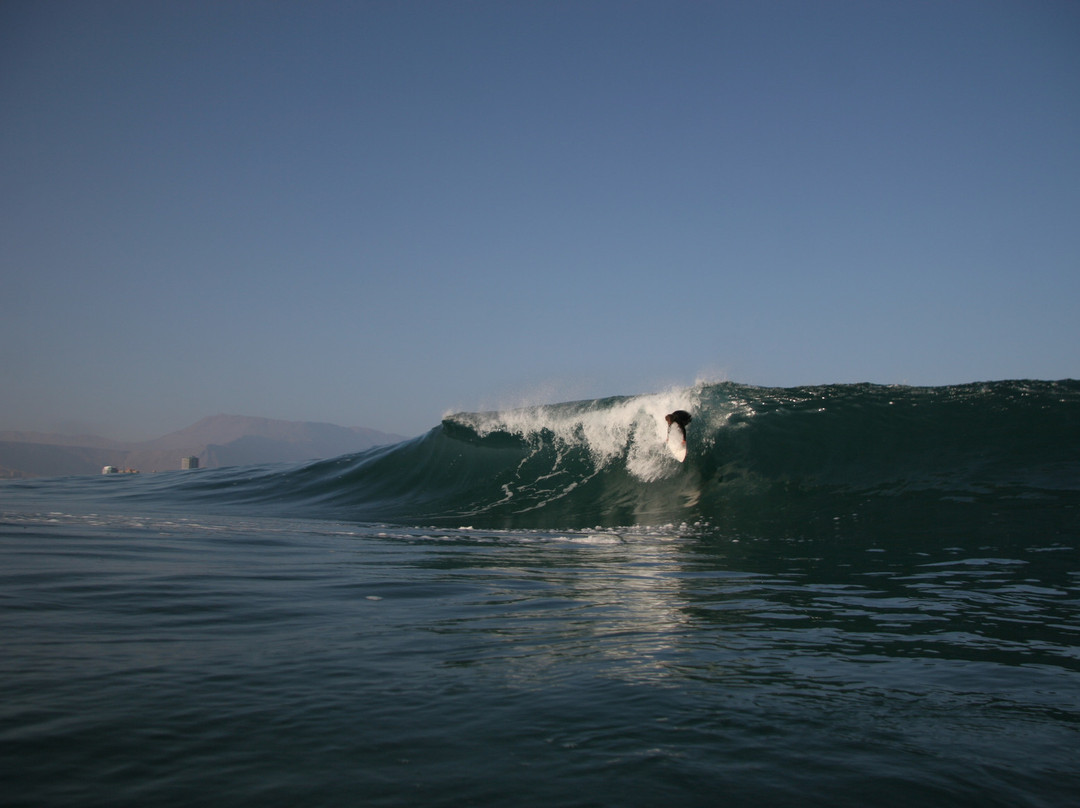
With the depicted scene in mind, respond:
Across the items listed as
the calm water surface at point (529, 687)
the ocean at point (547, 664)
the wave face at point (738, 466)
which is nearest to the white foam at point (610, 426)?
the wave face at point (738, 466)

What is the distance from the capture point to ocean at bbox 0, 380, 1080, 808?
5.46ft

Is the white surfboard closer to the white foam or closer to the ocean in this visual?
the white foam

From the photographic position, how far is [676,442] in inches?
517

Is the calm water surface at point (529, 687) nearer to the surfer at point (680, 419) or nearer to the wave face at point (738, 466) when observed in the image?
the wave face at point (738, 466)

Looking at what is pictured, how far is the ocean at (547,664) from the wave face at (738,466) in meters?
0.81

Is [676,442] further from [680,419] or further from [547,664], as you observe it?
[547,664]

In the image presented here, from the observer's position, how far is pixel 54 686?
2.16 m

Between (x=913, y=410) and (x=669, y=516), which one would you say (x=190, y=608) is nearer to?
(x=669, y=516)

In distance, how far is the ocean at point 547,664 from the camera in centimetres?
166

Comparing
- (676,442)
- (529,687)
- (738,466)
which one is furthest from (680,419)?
(529,687)

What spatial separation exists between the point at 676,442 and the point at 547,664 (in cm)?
1079

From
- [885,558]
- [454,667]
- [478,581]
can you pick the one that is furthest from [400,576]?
[885,558]

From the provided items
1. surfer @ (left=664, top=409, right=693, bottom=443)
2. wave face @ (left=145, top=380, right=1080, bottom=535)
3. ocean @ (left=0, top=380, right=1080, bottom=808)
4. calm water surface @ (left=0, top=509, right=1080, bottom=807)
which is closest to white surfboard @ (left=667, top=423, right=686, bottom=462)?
surfer @ (left=664, top=409, right=693, bottom=443)

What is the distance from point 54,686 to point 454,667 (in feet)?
4.07
